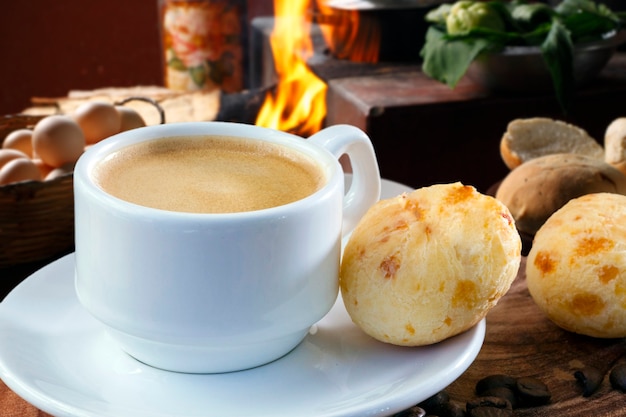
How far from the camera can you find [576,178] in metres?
0.96

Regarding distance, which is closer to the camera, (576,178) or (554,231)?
(554,231)

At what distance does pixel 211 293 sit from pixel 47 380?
125mm

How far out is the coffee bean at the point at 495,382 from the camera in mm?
663

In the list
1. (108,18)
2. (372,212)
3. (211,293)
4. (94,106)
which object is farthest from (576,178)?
(108,18)

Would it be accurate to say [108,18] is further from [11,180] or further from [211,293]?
[211,293]

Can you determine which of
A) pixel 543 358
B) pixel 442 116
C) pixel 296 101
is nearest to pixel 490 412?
pixel 543 358

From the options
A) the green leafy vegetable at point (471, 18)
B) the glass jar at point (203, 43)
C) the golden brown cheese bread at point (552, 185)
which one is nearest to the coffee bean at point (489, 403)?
the golden brown cheese bread at point (552, 185)

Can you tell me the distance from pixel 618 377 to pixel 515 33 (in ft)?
3.05

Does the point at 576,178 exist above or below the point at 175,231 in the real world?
below

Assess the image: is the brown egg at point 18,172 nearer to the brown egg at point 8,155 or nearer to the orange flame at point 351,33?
the brown egg at point 8,155

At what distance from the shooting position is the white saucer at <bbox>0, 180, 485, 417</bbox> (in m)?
0.54

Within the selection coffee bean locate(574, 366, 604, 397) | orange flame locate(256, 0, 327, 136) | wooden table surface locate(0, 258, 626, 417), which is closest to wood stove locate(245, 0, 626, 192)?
orange flame locate(256, 0, 327, 136)

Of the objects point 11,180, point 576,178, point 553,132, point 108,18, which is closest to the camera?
point 576,178

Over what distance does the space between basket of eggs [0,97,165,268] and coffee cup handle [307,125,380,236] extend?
17.6 inches
